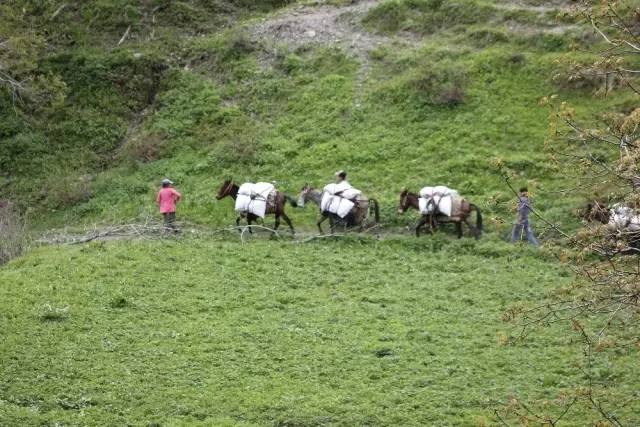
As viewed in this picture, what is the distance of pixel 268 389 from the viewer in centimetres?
1411

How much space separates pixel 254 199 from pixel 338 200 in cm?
235

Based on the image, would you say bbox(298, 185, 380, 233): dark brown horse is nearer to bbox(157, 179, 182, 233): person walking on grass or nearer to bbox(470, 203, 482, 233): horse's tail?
bbox(470, 203, 482, 233): horse's tail

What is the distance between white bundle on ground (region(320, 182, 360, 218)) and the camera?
2388cm

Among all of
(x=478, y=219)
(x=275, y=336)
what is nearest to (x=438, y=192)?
(x=478, y=219)

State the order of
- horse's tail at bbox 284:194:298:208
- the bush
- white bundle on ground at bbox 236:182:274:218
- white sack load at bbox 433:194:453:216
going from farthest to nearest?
horse's tail at bbox 284:194:298:208 < white bundle on ground at bbox 236:182:274:218 < the bush < white sack load at bbox 433:194:453:216

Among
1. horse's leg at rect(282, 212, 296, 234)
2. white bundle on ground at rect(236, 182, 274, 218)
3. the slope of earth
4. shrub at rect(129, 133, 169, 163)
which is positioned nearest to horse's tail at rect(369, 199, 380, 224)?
the slope of earth

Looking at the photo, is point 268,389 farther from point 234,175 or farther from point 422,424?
point 234,175

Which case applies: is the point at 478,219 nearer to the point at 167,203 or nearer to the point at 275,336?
the point at 275,336

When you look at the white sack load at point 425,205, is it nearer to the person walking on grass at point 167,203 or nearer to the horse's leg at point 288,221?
the horse's leg at point 288,221

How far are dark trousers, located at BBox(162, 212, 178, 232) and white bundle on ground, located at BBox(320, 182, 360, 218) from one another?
175 inches

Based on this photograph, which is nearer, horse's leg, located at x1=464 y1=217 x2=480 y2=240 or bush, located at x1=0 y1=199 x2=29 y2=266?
horse's leg, located at x1=464 y1=217 x2=480 y2=240

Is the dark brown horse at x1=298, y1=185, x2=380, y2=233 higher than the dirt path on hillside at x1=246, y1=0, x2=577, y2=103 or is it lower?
lower

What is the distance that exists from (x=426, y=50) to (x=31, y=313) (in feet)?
65.8

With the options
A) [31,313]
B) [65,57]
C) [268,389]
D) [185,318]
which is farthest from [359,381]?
[65,57]
